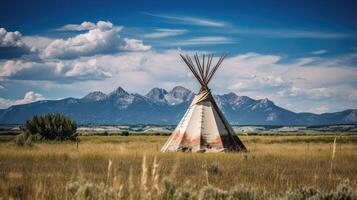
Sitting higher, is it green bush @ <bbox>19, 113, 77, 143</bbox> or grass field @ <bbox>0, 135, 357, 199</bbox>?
green bush @ <bbox>19, 113, 77, 143</bbox>

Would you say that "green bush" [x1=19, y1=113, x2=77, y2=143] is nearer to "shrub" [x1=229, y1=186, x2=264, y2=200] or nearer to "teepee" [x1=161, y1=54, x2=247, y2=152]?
"teepee" [x1=161, y1=54, x2=247, y2=152]

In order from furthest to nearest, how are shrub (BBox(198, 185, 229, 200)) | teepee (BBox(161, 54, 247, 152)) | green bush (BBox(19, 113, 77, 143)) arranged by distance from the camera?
green bush (BBox(19, 113, 77, 143)) → teepee (BBox(161, 54, 247, 152)) → shrub (BBox(198, 185, 229, 200))

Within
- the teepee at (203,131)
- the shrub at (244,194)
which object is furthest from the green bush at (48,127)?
the shrub at (244,194)

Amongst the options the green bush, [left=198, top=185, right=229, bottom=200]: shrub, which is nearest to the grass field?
[left=198, top=185, right=229, bottom=200]: shrub

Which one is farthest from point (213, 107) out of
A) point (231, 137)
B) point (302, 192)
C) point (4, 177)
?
point (302, 192)

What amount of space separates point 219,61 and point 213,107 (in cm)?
244

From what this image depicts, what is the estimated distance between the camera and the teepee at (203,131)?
2139 centimetres

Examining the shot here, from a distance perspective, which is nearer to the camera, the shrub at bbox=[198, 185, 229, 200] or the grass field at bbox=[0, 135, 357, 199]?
the shrub at bbox=[198, 185, 229, 200]

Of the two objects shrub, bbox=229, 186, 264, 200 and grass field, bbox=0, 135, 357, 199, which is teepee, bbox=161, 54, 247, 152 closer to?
grass field, bbox=0, 135, 357, 199

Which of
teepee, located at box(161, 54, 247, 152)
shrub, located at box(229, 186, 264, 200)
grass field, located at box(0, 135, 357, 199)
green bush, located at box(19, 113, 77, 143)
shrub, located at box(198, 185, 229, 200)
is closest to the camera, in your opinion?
shrub, located at box(198, 185, 229, 200)

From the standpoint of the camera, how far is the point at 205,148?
21.3 metres

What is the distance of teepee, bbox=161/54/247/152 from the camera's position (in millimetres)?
21391

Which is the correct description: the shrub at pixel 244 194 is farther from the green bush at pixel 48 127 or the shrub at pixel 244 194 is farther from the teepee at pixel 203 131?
the green bush at pixel 48 127

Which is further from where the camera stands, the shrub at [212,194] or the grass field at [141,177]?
the grass field at [141,177]
